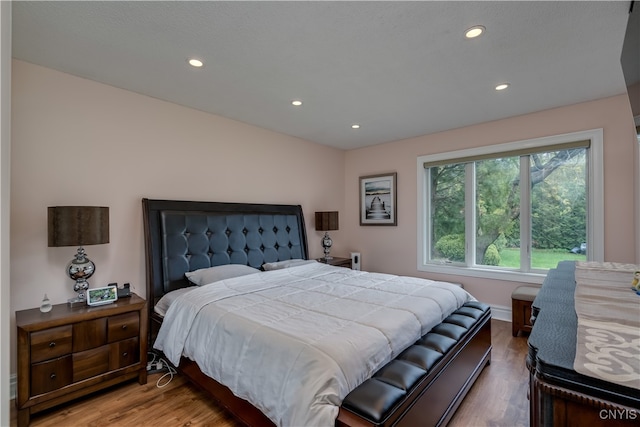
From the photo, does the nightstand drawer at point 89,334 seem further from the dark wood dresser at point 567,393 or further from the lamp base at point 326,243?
the lamp base at point 326,243

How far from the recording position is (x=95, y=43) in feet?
6.56

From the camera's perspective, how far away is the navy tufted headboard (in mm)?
2768

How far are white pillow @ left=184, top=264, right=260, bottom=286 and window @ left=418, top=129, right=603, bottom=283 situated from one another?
8.75 ft

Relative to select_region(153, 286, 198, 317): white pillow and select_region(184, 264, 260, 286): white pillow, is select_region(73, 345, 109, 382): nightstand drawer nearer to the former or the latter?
select_region(153, 286, 198, 317): white pillow

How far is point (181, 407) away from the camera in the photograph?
2.04 metres

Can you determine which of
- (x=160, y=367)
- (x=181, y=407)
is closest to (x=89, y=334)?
(x=160, y=367)

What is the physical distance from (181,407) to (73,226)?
1487 mm

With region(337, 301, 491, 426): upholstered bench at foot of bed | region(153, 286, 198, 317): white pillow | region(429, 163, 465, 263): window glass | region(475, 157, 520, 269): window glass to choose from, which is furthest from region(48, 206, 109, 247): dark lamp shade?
region(475, 157, 520, 269): window glass

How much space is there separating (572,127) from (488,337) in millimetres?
2451

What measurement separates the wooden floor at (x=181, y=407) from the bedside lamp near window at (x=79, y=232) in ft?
2.42

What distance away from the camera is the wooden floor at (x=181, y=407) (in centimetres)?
188

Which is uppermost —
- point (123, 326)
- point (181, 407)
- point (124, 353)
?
point (123, 326)

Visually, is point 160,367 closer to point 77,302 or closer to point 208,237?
point 77,302

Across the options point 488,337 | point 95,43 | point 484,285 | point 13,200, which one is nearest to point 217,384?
point 13,200
